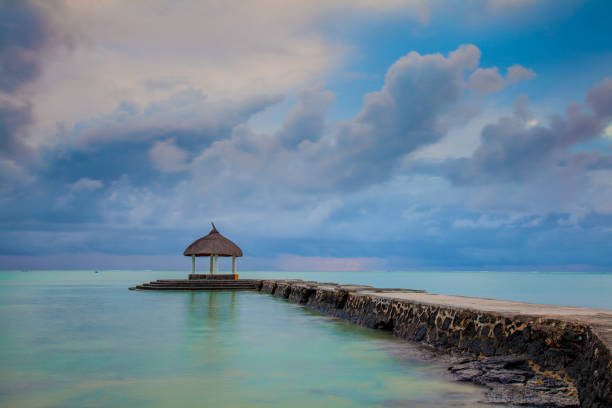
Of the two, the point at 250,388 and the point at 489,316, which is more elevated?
the point at 489,316

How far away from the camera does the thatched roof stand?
22.9 m

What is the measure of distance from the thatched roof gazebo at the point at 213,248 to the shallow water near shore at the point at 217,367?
42.4 feet

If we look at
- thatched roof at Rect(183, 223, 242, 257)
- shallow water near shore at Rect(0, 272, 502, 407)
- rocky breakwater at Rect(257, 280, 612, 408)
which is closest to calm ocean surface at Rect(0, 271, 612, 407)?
shallow water near shore at Rect(0, 272, 502, 407)

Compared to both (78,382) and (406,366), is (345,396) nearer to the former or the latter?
(406,366)

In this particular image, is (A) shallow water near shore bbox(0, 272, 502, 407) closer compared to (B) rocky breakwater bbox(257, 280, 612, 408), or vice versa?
(B) rocky breakwater bbox(257, 280, 612, 408)

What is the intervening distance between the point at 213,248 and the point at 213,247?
2.5 inches

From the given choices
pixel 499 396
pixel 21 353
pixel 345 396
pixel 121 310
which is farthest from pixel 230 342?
pixel 121 310

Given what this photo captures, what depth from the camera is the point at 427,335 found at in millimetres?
6883

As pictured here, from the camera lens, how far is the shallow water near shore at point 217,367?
13.7 ft

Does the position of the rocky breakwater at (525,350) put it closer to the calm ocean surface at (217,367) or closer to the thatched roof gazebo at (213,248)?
the calm ocean surface at (217,367)

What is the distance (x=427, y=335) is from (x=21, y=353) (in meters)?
5.68

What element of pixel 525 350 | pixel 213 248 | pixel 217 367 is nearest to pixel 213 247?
pixel 213 248

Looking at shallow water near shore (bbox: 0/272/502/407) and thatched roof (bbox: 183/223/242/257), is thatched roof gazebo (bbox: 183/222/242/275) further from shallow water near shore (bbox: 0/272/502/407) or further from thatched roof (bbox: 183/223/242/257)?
shallow water near shore (bbox: 0/272/502/407)

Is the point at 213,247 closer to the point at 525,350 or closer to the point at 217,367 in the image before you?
the point at 217,367
